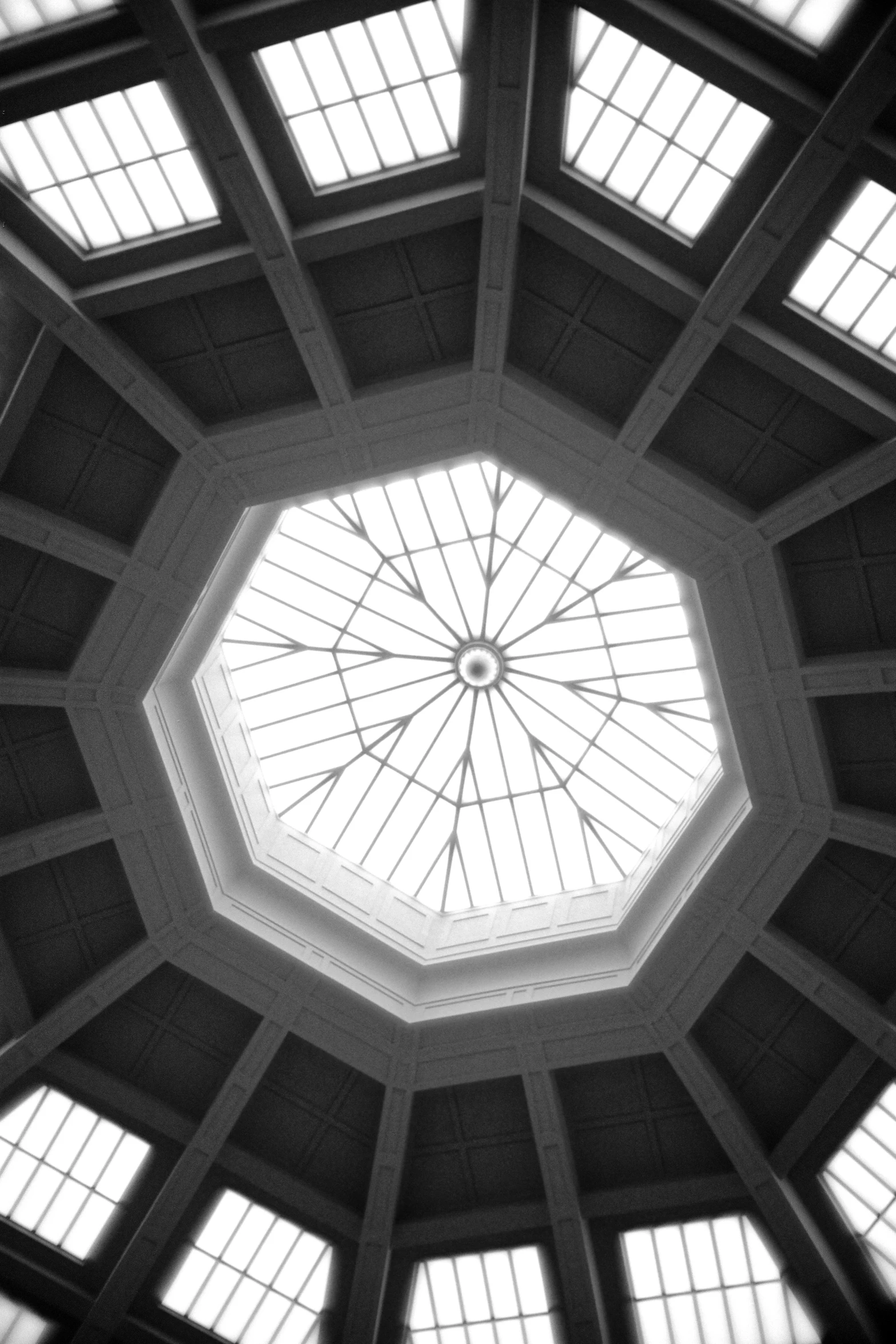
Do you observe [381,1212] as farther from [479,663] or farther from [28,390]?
[28,390]

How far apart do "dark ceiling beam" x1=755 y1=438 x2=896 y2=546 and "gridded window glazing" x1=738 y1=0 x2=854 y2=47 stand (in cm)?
516

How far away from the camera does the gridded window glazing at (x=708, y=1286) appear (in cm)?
2011

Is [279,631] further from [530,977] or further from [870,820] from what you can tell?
[870,820]

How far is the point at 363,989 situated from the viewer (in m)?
20.4

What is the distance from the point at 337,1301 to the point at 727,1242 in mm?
7288

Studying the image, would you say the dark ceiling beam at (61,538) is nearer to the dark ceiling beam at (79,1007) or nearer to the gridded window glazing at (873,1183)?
the dark ceiling beam at (79,1007)

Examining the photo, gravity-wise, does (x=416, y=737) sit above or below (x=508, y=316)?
below

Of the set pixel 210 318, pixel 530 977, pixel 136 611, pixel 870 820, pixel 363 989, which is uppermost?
pixel 210 318

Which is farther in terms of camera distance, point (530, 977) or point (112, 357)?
point (530, 977)

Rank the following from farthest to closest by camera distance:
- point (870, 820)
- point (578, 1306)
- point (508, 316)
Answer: point (578, 1306), point (870, 820), point (508, 316)

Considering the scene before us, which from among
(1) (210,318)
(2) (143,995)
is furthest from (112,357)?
(2) (143,995)

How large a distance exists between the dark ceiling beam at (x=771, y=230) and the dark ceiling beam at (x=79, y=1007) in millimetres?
12251

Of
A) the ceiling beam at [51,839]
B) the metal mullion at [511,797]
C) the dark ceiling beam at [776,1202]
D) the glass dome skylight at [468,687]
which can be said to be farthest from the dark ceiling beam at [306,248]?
the dark ceiling beam at [776,1202]

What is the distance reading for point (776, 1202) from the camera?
19.5 meters
